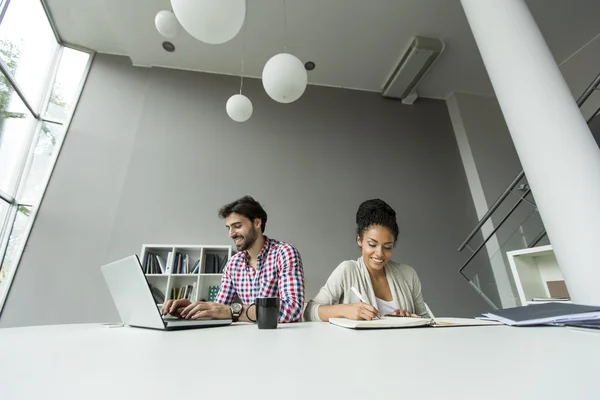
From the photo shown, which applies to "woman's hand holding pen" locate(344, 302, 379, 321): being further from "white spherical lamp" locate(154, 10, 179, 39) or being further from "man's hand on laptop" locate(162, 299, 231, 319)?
"white spherical lamp" locate(154, 10, 179, 39)

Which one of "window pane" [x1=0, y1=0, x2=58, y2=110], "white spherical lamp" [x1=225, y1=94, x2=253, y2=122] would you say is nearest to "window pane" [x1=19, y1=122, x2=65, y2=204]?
"window pane" [x1=0, y1=0, x2=58, y2=110]

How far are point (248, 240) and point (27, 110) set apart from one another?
2990 millimetres

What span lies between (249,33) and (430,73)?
8.10ft

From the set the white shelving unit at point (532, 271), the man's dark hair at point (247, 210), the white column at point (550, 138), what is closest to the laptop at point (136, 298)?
the man's dark hair at point (247, 210)

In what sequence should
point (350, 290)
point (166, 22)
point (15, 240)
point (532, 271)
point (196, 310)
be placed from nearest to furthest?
point (196, 310)
point (350, 290)
point (166, 22)
point (532, 271)
point (15, 240)

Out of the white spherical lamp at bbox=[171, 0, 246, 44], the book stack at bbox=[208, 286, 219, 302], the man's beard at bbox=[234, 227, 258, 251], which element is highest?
the white spherical lamp at bbox=[171, 0, 246, 44]

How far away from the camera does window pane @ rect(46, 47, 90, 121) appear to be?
307cm

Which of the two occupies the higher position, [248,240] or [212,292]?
[248,240]

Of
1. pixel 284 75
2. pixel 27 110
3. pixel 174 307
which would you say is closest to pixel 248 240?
pixel 174 307

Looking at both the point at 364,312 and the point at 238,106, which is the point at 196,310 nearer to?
the point at 364,312

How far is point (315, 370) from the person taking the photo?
0.33 metres

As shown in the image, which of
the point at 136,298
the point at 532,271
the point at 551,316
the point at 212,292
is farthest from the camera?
the point at 212,292

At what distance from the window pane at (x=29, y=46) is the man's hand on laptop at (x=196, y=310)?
9.94 feet

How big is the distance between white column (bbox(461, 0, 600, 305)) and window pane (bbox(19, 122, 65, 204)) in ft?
12.5
